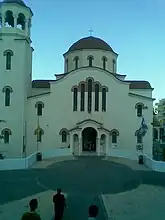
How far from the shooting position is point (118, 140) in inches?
1393

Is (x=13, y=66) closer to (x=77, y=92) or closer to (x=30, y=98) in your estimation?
(x=30, y=98)

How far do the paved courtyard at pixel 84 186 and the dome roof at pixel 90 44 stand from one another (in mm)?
17997

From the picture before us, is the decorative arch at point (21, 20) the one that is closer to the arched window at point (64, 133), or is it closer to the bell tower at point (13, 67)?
the bell tower at point (13, 67)

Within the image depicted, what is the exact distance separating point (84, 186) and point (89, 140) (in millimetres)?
18722

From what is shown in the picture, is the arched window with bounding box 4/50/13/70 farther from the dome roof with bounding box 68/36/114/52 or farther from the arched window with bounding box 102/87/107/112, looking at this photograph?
the arched window with bounding box 102/87/107/112

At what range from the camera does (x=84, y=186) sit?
18.2m

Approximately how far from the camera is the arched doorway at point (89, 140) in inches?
1443

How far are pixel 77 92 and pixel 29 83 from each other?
5816 mm

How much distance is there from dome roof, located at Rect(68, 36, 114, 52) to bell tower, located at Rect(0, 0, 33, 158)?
28.3 feet

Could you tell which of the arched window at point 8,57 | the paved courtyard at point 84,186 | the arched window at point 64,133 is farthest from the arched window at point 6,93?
the paved courtyard at point 84,186

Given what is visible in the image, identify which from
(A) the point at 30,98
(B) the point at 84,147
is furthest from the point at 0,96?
(B) the point at 84,147

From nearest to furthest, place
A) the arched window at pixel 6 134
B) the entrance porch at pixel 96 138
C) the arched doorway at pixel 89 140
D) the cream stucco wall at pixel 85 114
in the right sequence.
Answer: the arched window at pixel 6 134 → the entrance porch at pixel 96 138 → the cream stucco wall at pixel 85 114 → the arched doorway at pixel 89 140

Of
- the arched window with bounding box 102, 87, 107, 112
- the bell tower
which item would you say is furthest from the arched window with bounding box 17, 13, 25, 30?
the arched window with bounding box 102, 87, 107, 112

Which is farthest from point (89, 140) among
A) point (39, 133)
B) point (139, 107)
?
point (139, 107)
